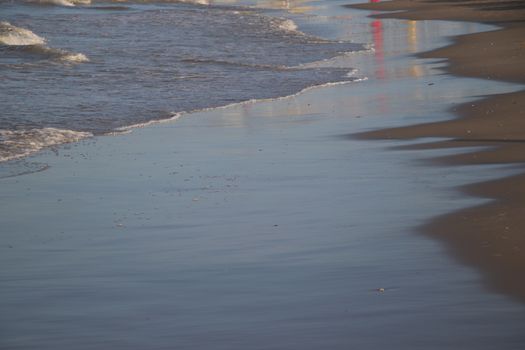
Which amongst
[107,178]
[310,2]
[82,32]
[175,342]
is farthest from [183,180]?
[310,2]

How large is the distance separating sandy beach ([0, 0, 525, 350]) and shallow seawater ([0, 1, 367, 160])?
1160 mm

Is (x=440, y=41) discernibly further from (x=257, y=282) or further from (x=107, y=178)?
(x=257, y=282)

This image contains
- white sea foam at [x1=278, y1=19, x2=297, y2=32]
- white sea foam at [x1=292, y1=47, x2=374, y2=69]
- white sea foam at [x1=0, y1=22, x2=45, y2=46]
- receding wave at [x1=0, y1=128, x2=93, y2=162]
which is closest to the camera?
receding wave at [x1=0, y1=128, x2=93, y2=162]

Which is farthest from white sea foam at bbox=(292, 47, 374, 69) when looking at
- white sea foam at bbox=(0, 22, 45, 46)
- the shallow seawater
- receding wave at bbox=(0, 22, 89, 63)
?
white sea foam at bbox=(0, 22, 45, 46)

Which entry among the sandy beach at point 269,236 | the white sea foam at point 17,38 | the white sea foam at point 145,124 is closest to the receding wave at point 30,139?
the sandy beach at point 269,236

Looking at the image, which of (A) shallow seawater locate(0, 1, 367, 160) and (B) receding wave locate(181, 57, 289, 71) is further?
(B) receding wave locate(181, 57, 289, 71)

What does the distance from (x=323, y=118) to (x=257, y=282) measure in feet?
23.6

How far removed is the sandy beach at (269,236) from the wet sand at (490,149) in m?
0.03

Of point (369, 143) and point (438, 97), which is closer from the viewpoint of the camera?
point (369, 143)

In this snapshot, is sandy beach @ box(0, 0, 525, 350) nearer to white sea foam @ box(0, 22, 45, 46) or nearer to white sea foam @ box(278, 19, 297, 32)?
white sea foam @ box(0, 22, 45, 46)

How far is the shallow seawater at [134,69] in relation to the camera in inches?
570

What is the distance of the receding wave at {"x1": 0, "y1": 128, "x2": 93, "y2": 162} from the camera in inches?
472

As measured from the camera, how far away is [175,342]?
5.80 m

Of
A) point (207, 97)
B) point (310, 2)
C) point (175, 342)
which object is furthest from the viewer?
point (310, 2)
